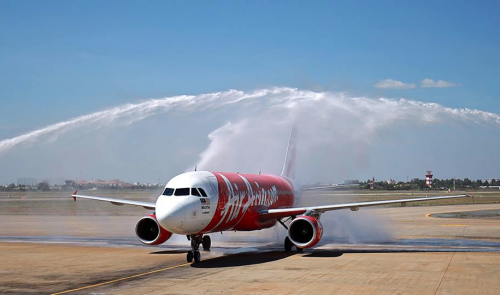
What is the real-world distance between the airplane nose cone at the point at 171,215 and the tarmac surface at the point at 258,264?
149 centimetres

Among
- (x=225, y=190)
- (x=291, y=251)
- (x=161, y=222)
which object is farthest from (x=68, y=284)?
(x=291, y=251)

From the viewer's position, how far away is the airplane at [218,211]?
72.1 ft

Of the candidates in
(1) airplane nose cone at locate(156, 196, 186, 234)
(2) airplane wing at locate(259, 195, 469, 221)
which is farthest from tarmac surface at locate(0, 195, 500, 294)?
(2) airplane wing at locate(259, 195, 469, 221)

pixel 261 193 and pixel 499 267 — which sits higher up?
pixel 261 193

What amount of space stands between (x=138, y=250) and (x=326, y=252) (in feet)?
28.9

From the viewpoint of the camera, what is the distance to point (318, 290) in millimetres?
16250

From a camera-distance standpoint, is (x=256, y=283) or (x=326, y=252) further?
(x=326, y=252)

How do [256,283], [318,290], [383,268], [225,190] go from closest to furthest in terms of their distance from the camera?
[318,290]
[256,283]
[383,268]
[225,190]

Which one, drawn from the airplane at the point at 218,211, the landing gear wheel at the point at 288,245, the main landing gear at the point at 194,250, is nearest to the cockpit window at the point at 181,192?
the airplane at the point at 218,211

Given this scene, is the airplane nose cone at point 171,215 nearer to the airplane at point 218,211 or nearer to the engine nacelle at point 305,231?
the airplane at point 218,211

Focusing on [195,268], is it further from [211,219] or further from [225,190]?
[225,190]

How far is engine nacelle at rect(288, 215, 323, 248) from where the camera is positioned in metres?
25.9

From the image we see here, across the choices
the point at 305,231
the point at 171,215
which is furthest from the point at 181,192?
the point at 305,231

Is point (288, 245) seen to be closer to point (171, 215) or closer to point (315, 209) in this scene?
point (315, 209)
